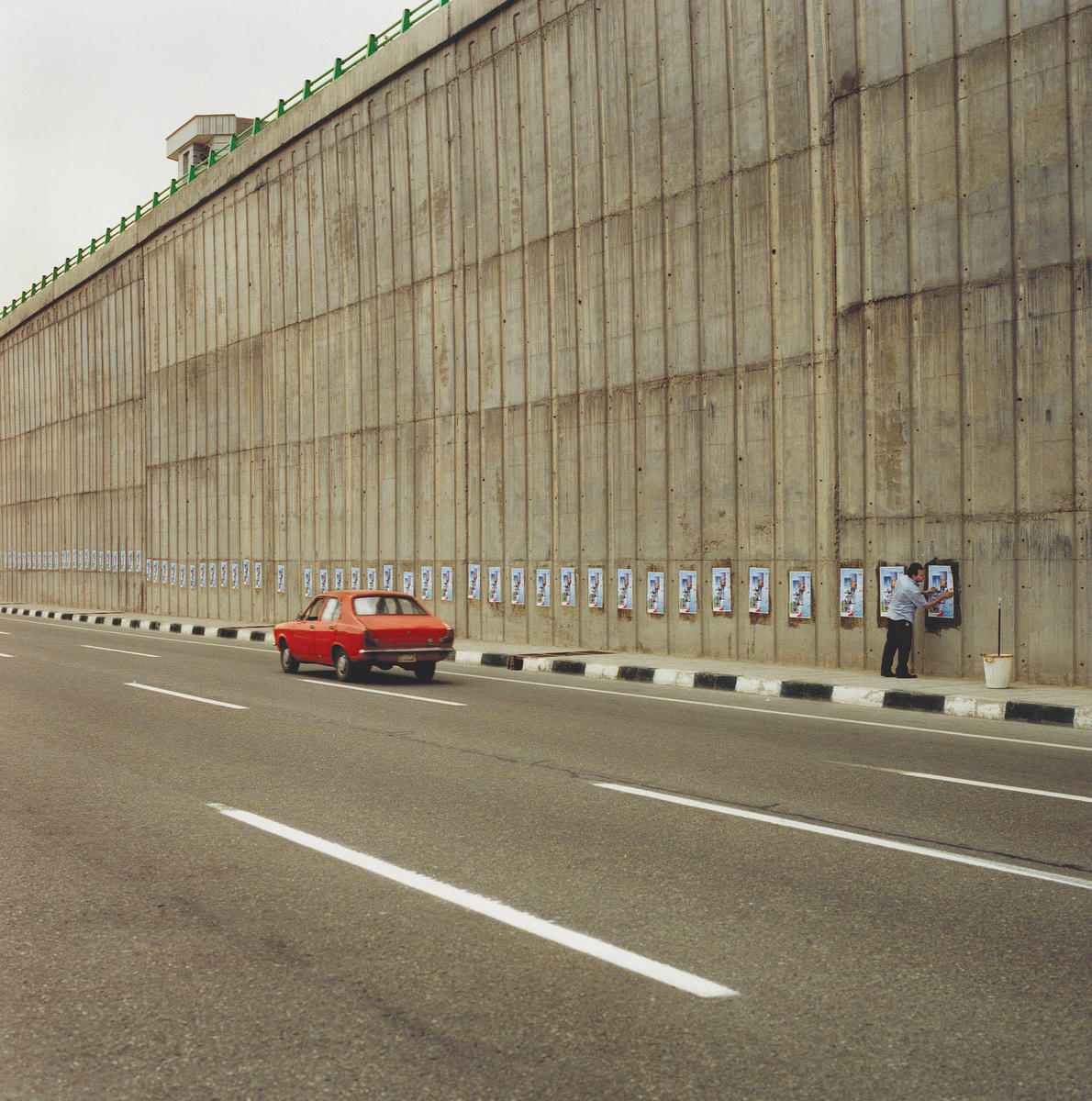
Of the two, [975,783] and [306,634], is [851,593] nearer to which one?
[306,634]

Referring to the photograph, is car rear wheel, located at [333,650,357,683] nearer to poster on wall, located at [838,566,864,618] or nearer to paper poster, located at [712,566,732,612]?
paper poster, located at [712,566,732,612]

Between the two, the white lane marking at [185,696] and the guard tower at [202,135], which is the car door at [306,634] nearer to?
the white lane marking at [185,696]

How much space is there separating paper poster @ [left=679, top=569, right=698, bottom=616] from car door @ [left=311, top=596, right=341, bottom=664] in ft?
18.5

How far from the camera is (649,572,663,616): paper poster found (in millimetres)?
19031

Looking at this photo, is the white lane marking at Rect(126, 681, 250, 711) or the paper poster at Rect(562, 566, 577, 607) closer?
the white lane marking at Rect(126, 681, 250, 711)

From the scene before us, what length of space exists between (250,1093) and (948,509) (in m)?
13.2

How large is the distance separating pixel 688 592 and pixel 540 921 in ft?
46.5

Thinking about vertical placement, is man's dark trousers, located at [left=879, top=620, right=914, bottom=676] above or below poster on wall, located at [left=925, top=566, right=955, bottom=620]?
below

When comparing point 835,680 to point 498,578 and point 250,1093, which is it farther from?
point 250,1093

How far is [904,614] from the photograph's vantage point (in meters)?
14.6

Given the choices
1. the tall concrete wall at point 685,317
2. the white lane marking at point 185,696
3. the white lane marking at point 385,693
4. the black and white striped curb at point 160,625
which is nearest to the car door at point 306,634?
the white lane marking at point 385,693

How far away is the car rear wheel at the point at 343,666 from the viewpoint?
50.1ft

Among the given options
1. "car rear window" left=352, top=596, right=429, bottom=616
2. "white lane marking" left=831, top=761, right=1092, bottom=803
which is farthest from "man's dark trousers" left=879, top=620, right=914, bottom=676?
"white lane marking" left=831, top=761, right=1092, bottom=803

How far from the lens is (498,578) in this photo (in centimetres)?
2297
